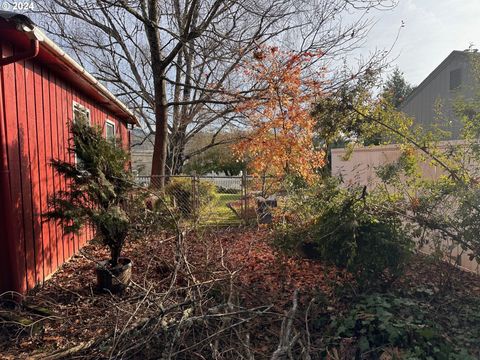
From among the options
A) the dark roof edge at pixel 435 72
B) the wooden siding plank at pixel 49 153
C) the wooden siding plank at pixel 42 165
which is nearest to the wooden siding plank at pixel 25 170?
the wooden siding plank at pixel 42 165

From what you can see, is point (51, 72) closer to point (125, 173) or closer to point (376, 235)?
point (125, 173)

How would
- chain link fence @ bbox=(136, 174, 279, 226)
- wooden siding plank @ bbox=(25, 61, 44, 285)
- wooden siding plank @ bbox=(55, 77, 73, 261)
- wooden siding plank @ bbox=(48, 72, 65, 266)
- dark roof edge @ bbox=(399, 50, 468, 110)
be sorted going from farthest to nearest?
dark roof edge @ bbox=(399, 50, 468, 110) < chain link fence @ bbox=(136, 174, 279, 226) < wooden siding plank @ bbox=(55, 77, 73, 261) < wooden siding plank @ bbox=(48, 72, 65, 266) < wooden siding plank @ bbox=(25, 61, 44, 285)

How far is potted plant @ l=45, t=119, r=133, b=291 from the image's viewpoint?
388 cm

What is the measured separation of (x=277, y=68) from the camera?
8.59 meters

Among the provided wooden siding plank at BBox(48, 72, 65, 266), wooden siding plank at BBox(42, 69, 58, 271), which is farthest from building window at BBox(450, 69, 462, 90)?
wooden siding plank at BBox(42, 69, 58, 271)

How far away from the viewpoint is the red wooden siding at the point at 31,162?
Answer: 3.57m

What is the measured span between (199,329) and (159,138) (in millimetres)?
8208

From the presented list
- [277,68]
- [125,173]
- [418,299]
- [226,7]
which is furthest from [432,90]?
[125,173]

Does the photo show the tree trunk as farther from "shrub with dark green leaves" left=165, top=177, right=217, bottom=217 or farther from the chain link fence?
the chain link fence

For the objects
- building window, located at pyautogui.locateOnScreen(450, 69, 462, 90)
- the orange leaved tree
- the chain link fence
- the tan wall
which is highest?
building window, located at pyautogui.locateOnScreen(450, 69, 462, 90)

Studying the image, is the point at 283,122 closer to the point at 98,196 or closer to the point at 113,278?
the point at 98,196

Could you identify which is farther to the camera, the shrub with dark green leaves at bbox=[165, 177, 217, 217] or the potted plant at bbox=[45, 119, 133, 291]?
the shrub with dark green leaves at bbox=[165, 177, 217, 217]

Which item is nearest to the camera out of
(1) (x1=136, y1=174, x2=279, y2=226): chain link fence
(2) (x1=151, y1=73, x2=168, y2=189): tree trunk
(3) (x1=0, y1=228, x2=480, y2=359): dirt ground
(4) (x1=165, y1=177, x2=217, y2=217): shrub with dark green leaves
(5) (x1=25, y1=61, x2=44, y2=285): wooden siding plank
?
(3) (x1=0, y1=228, x2=480, y2=359): dirt ground

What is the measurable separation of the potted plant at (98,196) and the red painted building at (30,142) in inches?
11.5
